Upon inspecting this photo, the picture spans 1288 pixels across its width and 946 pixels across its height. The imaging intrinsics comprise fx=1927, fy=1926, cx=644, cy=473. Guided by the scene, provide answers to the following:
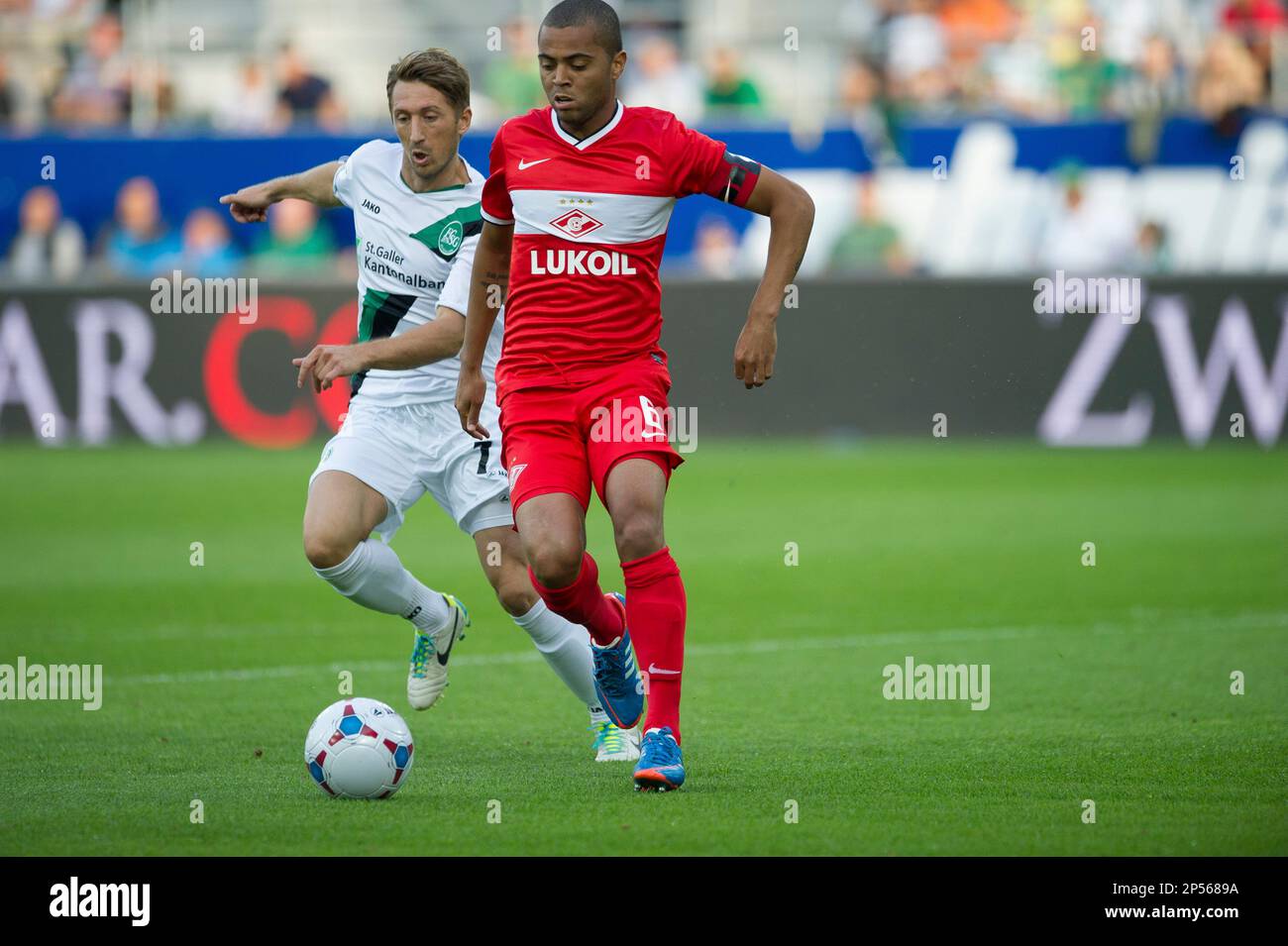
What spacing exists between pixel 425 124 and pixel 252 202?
0.83m

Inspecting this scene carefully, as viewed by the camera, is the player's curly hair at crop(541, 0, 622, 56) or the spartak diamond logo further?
the spartak diamond logo

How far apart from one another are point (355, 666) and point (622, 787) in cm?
313

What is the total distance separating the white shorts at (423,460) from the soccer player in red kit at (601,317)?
0.86 meters

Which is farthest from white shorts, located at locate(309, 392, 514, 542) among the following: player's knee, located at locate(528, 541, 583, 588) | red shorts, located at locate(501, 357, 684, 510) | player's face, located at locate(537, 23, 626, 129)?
player's face, located at locate(537, 23, 626, 129)

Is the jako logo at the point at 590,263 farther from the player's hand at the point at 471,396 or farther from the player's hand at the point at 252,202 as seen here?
the player's hand at the point at 252,202

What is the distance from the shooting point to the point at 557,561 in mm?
6230

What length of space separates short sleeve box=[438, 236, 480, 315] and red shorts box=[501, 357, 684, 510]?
2.45 feet

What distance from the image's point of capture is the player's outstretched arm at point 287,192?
755cm

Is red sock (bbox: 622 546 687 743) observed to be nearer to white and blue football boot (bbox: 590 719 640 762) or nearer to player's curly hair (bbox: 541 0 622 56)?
white and blue football boot (bbox: 590 719 640 762)

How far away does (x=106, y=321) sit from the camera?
61.5ft

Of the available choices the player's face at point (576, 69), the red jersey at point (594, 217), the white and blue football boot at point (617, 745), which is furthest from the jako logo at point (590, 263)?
the white and blue football boot at point (617, 745)

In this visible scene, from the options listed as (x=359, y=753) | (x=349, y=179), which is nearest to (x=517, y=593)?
(x=359, y=753)

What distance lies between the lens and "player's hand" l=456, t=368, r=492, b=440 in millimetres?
6773

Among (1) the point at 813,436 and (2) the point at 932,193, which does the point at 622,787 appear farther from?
(2) the point at 932,193
